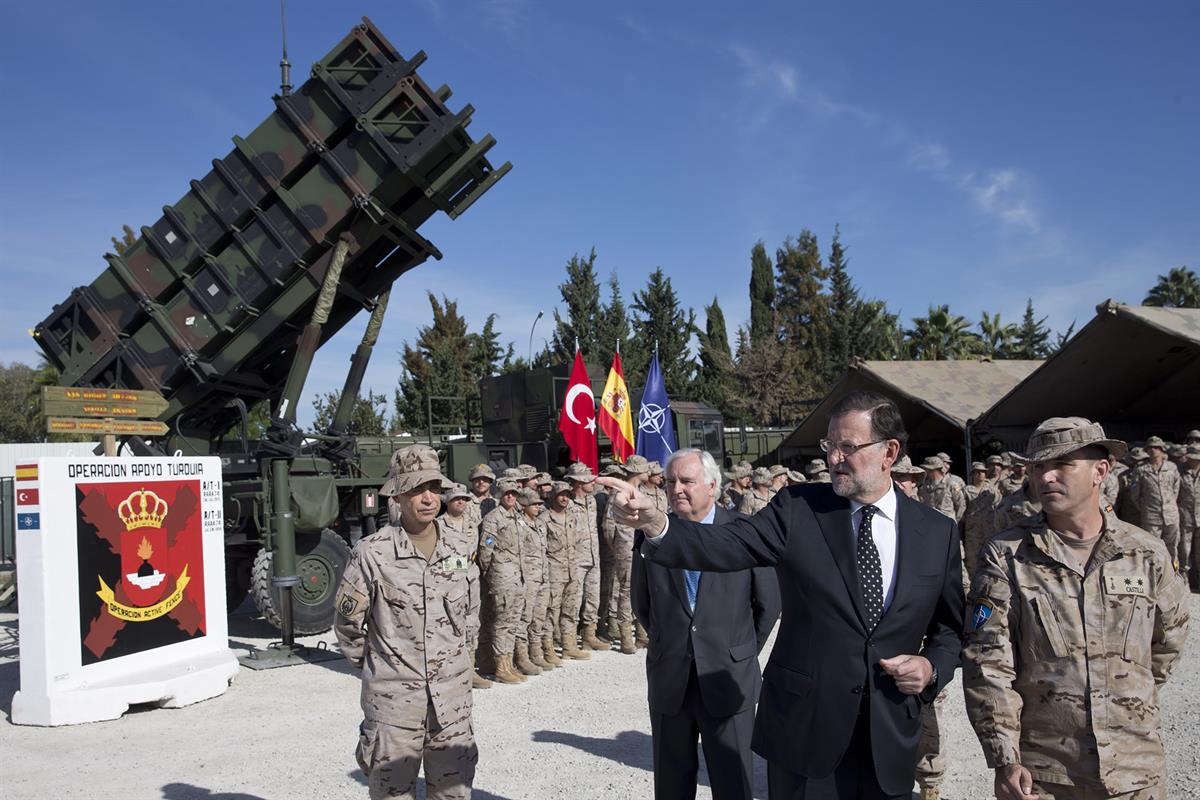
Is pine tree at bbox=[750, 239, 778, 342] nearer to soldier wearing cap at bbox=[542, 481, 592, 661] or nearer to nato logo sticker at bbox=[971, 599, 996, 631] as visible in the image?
soldier wearing cap at bbox=[542, 481, 592, 661]

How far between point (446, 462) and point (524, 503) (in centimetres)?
486

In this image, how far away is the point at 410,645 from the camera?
3482 millimetres

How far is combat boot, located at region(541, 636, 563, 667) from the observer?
8.28 meters

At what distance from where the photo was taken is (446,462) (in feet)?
42.7

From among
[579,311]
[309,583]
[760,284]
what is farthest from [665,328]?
[309,583]

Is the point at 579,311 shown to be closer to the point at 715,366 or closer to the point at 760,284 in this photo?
the point at 715,366

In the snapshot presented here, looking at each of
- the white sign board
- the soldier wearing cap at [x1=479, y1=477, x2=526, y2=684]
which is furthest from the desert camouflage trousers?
the white sign board

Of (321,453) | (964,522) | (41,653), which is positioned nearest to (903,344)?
(964,522)

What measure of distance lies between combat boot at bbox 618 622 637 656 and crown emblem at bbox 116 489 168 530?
437 centimetres

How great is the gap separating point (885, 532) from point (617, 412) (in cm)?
886

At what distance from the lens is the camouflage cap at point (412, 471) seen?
3.54 meters

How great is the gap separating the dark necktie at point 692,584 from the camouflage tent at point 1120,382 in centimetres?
1018

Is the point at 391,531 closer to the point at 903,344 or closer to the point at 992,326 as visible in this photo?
the point at 903,344

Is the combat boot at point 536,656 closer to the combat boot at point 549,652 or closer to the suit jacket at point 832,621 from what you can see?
the combat boot at point 549,652
